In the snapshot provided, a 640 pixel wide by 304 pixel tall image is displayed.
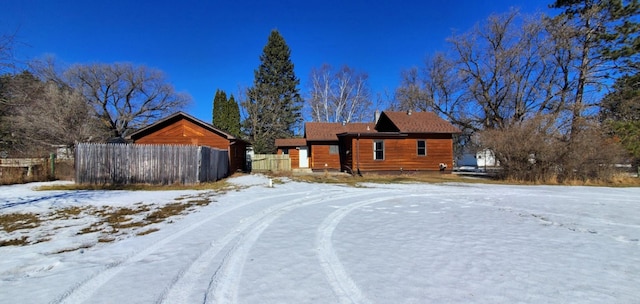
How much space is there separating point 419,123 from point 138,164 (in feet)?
60.9

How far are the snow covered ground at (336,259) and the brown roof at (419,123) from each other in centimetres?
1442

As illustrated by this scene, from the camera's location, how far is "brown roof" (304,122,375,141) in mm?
25359

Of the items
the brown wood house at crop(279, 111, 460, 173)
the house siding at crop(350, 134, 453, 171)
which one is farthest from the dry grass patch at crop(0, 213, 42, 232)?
the house siding at crop(350, 134, 453, 171)

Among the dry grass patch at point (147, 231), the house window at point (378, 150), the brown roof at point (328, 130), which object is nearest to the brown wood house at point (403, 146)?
the house window at point (378, 150)

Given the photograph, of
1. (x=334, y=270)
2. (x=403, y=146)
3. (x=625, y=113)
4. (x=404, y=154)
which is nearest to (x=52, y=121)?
(x=403, y=146)

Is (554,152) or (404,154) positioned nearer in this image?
(554,152)

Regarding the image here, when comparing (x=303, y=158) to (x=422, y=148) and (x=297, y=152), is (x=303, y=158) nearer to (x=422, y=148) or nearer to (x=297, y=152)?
(x=297, y=152)

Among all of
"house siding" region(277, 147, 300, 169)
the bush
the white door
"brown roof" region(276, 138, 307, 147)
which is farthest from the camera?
the white door

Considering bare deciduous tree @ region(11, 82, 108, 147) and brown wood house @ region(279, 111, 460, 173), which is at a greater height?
bare deciduous tree @ region(11, 82, 108, 147)

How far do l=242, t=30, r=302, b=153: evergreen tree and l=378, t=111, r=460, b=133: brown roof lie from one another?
18.7m

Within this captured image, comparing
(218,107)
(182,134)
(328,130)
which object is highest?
(218,107)

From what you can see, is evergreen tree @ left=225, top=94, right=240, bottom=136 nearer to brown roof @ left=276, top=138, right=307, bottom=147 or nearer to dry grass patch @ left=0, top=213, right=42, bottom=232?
brown roof @ left=276, top=138, right=307, bottom=147

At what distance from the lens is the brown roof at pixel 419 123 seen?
2148 centimetres

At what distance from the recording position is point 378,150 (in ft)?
69.6
